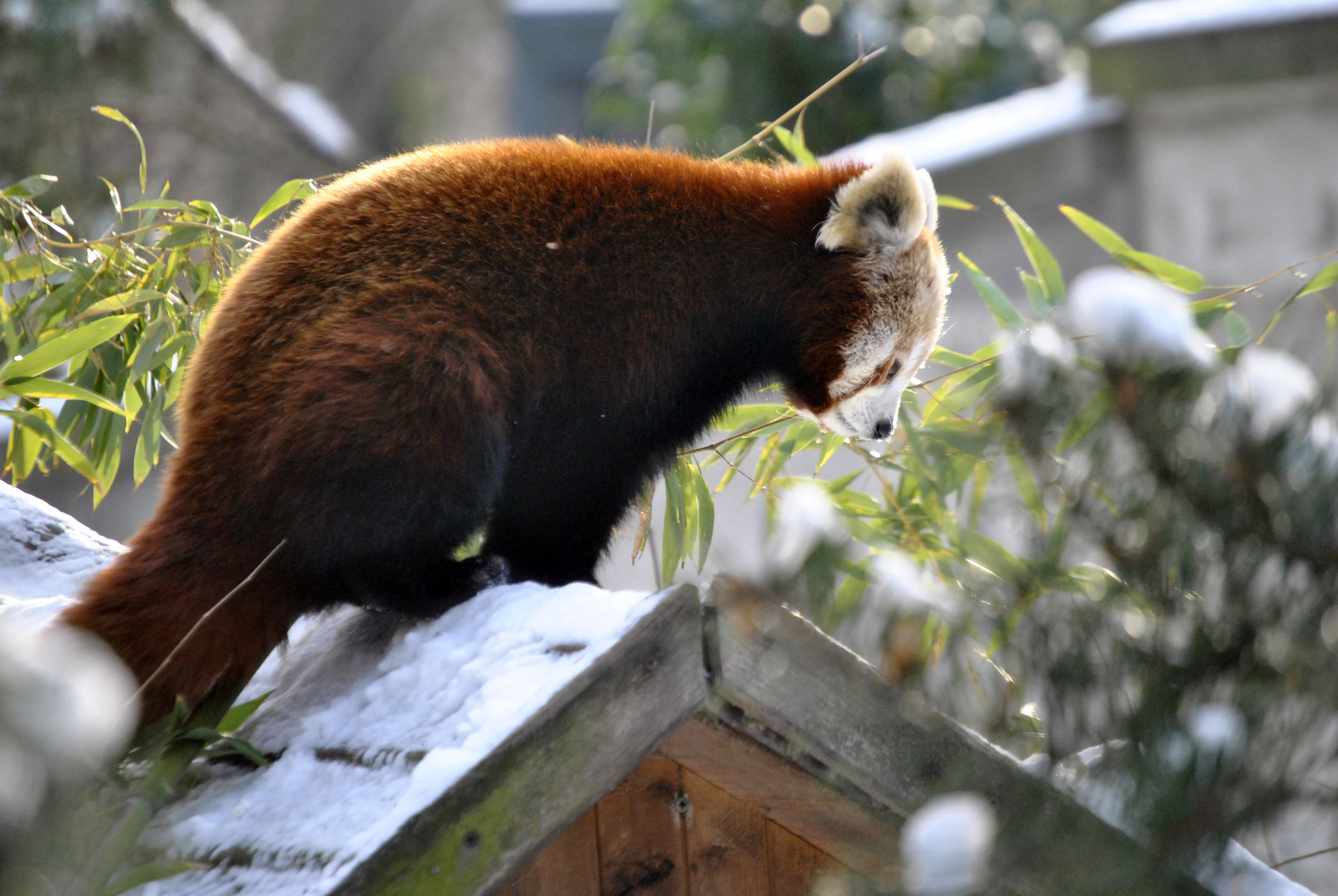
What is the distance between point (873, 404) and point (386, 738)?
1.01 meters

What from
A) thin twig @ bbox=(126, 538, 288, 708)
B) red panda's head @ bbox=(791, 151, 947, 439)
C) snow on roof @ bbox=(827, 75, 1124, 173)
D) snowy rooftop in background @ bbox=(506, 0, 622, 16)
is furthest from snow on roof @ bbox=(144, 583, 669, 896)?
snowy rooftop in background @ bbox=(506, 0, 622, 16)

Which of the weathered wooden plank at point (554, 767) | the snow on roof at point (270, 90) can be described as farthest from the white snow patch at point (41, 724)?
the snow on roof at point (270, 90)

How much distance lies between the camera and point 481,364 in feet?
4.57

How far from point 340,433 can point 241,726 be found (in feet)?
1.12

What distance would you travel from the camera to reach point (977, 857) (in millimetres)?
673

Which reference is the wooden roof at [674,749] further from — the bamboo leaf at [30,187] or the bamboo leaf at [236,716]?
the bamboo leaf at [30,187]

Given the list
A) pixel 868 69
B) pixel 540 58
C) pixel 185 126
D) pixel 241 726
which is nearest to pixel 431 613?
pixel 241 726

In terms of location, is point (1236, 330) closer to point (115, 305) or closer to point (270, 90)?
point (115, 305)

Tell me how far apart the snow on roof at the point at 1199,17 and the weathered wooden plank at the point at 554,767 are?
4.39m

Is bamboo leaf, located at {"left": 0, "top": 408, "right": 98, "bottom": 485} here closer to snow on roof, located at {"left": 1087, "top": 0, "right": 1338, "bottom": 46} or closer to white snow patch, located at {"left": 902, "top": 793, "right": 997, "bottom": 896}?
white snow patch, located at {"left": 902, "top": 793, "right": 997, "bottom": 896}

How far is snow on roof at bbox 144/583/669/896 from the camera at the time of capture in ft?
3.33

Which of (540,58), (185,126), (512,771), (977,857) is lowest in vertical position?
(540,58)

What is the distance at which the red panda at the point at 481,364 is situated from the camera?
4.30 feet

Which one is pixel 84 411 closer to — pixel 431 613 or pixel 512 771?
pixel 431 613
